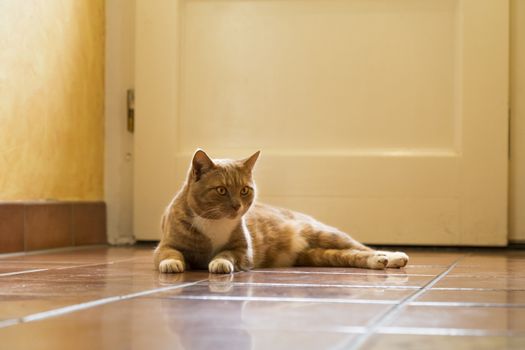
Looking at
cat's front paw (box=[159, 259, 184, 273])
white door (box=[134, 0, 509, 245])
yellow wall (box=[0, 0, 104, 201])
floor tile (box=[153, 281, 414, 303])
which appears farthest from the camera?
white door (box=[134, 0, 509, 245])

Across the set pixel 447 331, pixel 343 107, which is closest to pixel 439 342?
pixel 447 331

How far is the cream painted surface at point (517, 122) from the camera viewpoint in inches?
114

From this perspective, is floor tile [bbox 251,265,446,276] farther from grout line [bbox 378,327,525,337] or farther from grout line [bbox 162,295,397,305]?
grout line [bbox 378,327,525,337]

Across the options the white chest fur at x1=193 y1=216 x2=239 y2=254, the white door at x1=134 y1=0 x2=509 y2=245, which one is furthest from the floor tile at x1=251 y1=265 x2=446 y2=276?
the white door at x1=134 y1=0 x2=509 y2=245

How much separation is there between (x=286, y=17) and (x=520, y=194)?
1073 mm

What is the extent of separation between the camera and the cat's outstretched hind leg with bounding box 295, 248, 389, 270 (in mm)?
2045

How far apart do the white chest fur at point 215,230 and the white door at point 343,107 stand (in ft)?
3.11

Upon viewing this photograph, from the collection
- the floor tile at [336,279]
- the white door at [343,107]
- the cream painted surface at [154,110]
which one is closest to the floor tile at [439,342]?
the floor tile at [336,279]

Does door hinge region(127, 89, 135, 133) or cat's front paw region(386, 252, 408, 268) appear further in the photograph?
door hinge region(127, 89, 135, 133)

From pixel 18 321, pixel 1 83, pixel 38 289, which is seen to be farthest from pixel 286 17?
pixel 18 321

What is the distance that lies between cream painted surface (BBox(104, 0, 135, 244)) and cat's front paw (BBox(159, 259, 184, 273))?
1.23 m

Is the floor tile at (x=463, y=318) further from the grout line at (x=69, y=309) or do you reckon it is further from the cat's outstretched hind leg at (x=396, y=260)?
the cat's outstretched hind leg at (x=396, y=260)

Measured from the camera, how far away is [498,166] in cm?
288

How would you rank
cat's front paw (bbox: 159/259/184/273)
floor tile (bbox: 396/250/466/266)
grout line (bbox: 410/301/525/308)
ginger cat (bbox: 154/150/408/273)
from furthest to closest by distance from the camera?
1. floor tile (bbox: 396/250/466/266)
2. ginger cat (bbox: 154/150/408/273)
3. cat's front paw (bbox: 159/259/184/273)
4. grout line (bbox: 410/301/525/308)
